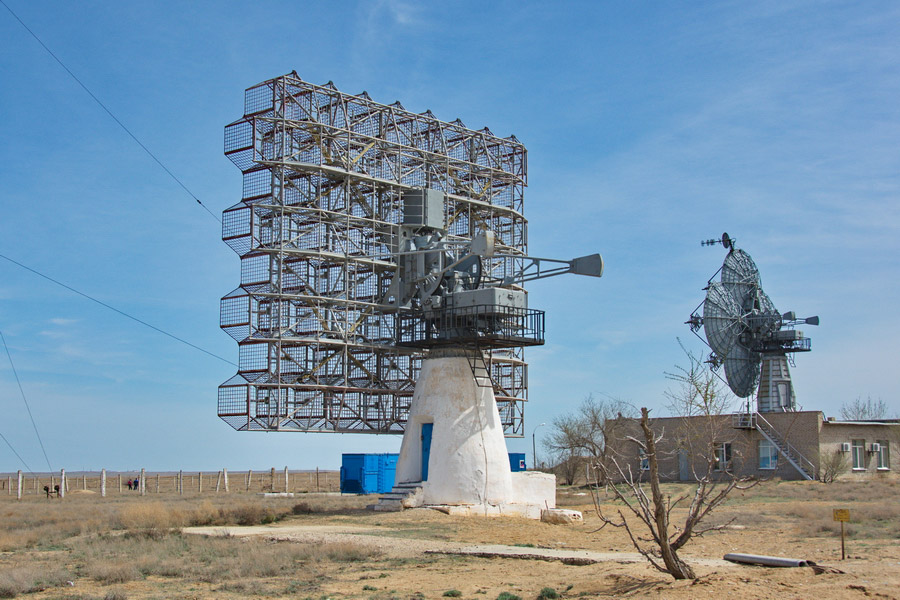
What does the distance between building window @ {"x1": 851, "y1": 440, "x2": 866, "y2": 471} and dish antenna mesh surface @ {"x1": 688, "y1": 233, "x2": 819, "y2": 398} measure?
7441 mm

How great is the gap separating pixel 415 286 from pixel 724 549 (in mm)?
17057

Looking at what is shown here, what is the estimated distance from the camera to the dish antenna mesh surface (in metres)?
58.9

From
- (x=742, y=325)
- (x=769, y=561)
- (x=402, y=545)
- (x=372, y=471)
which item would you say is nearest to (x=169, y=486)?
(x=372, y=471)

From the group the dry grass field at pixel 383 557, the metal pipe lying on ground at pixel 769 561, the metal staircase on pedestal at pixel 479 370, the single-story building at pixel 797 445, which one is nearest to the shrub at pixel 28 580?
the dry grass field at pixel 383 557

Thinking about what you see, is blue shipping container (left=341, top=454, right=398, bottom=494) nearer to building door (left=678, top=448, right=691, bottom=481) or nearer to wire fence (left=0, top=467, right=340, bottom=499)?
wire fence (left=0, top=467, right=340, bottom=499)

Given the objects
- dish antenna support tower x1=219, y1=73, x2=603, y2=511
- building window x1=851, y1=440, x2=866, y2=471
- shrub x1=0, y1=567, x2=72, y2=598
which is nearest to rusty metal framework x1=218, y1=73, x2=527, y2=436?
dish antenna support tower x1=219, y1=73, x2=603, y2=511

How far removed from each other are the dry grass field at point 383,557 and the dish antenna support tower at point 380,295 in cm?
338

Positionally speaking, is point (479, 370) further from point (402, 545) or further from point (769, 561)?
point (769, 561)

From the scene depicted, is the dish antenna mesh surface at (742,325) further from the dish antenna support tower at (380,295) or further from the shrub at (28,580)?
the shrub at (28,580)

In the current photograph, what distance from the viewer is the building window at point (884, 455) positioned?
58.1 meters

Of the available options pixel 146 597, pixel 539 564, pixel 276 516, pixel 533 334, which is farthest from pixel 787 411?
pixel 146 597

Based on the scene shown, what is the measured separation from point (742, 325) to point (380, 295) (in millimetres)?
32208

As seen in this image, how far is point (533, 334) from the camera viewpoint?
32562mm

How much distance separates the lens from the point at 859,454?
56.5m
